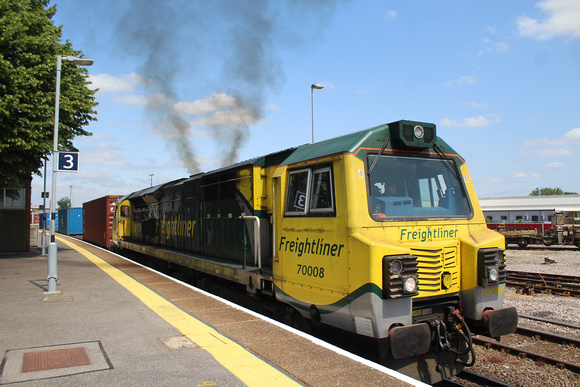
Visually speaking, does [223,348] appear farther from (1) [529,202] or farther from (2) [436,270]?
(1) [529,202]

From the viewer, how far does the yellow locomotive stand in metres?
4.50

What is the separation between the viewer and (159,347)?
16.6 ft

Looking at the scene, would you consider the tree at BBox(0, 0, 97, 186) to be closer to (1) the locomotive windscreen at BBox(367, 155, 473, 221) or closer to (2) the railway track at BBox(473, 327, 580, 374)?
(1) the locomotive windscreen at BBox(367, 155, 473, 221)

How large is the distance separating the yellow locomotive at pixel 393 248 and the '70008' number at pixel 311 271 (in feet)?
0.04

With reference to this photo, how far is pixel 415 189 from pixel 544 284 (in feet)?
34.8

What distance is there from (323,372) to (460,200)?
124 inches

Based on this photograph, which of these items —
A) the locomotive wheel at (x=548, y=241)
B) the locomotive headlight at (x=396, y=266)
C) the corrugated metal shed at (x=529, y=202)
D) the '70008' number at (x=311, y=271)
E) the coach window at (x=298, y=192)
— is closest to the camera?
the locomotive headlight at (x=396, y=266)

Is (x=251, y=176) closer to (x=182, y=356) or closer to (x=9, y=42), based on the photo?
(x=182, y=356)

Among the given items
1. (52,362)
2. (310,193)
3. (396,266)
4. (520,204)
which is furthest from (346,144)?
(520,204)

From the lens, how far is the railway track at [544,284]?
12.1 meters

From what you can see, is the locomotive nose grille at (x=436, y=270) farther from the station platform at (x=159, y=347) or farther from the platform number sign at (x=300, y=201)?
the platform number sign at (x=300, y=201)

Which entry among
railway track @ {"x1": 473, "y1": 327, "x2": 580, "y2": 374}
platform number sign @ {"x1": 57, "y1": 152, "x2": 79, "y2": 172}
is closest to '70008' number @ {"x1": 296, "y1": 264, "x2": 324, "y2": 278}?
railway track @ {"x1": 473, "y1": 327, "x2": 580, "y2": 374}

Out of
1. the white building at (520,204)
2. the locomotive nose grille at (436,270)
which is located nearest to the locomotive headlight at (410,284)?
the locomotive nose grille at (436,270)

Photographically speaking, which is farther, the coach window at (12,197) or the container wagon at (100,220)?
the container wagon at (100,220)
